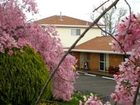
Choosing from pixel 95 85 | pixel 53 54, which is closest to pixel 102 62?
pixel 95 85

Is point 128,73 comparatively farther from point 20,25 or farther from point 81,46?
point 81,46

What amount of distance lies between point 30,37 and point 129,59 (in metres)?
9.79

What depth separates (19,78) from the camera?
11.9 meters

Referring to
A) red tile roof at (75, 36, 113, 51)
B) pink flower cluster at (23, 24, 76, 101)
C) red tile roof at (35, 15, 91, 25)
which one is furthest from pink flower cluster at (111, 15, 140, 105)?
red tile roof at (35, 15, 91, 25)

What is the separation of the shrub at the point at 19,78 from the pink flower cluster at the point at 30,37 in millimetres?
520

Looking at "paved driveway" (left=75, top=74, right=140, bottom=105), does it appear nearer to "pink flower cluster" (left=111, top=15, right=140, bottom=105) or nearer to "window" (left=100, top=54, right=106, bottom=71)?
"window" (left=100, top=54, right=106, bottom=71)

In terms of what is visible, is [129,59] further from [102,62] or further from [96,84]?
[102,62]

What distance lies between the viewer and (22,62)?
12.1m

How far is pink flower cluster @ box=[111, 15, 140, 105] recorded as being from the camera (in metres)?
2.63

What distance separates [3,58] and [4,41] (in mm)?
1871

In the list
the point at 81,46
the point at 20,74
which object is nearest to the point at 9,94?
the point at 20,74

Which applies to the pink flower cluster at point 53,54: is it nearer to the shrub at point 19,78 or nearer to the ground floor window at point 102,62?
the shrub at point 19,78

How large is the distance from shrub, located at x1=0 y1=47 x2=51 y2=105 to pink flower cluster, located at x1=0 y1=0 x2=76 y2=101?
1.71 feet

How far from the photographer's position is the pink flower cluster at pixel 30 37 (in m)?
10.8
